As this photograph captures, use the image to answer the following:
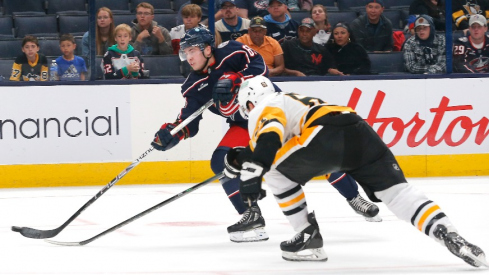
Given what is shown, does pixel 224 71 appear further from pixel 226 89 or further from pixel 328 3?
pixel 328 3

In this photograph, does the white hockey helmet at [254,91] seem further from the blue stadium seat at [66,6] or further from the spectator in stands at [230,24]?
the blue stadium seat at [66,6]

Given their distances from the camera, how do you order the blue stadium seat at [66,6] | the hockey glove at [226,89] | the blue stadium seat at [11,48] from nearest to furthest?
the hockey glove at [226,89] → the blue stadium seat at [11,48] → the blue stadium seat at [66,6]

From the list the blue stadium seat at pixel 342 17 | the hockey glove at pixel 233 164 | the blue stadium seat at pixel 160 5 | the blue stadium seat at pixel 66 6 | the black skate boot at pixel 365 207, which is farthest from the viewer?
the blue stadium seat at pixel 342 17

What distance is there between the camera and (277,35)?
7051mm

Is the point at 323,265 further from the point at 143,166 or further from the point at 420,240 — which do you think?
the point at 143,166

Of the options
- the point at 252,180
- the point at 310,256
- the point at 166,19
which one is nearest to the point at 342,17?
the point at 166,19

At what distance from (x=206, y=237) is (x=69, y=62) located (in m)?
2.77

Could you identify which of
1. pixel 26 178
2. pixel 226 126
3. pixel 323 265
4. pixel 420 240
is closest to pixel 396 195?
pixel 323 265

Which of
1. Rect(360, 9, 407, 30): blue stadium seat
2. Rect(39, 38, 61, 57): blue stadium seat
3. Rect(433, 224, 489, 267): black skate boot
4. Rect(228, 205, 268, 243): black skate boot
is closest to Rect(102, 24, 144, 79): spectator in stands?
Rect(39, 38, 61, 57): blue stadium seat

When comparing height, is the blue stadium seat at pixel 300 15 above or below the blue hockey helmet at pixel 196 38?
below

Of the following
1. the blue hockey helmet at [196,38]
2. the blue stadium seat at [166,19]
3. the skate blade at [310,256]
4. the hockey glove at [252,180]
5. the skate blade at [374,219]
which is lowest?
the skate blade at [374,219]

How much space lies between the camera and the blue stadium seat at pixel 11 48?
21.5ft

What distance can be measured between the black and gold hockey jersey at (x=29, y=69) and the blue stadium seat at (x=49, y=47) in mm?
48

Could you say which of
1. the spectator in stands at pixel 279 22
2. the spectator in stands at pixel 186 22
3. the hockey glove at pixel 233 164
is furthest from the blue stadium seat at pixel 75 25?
the hockey glove at pixel 233 164
